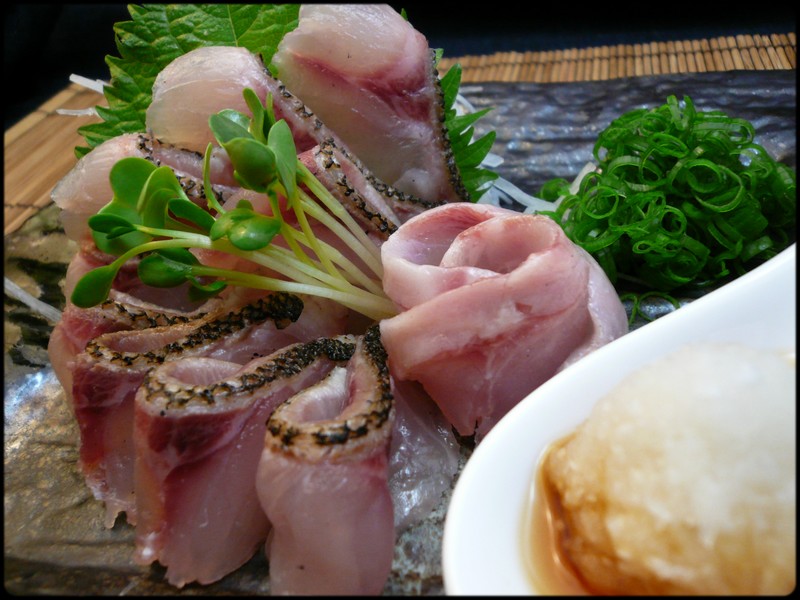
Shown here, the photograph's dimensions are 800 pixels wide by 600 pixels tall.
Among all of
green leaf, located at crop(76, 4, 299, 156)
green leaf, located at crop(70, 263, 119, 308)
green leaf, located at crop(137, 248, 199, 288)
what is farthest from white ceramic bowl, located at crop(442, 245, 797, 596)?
green leaf, located at crop(76, 4, 299, 156)

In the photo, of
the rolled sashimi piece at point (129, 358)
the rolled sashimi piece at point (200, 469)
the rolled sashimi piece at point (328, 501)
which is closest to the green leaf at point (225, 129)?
the rolled sashimi piece at point (129, 358)

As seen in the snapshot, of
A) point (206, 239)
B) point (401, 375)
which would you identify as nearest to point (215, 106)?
point (206, 239)

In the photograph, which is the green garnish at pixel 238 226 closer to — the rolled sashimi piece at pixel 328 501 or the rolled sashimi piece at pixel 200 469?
the rolled sashimi piece at pixel 200 469

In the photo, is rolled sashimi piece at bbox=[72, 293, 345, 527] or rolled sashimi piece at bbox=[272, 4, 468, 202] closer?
rolled sashimi piece at bbox=[72, 293, 345, 527]

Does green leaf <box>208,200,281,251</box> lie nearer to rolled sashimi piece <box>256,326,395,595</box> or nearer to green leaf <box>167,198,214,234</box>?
green leaf <box>167,198,214,234</box>

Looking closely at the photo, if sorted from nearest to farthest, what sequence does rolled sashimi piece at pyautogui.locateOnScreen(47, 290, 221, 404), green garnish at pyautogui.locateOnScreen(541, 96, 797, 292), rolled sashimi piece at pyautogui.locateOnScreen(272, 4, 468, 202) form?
rolled sashimi piece at pyautogui.locateOnScreen(47, 290, 221, 404)
rolled sashimi piece at pyautogui.locateOnScreen(272, 4, 468, 202)
green garnish at pyautogui.locateOnScreen(541, 96, 797, 292)
